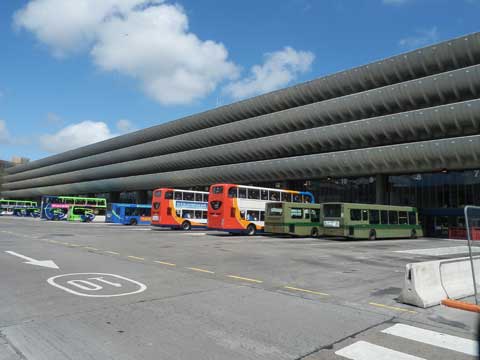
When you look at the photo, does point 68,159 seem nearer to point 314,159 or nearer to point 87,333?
point 314,159

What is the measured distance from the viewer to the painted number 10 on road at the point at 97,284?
8.31 m

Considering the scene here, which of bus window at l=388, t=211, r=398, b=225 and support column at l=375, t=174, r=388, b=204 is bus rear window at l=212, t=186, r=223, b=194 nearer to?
bus window at l=388, t=211, r=398, b=225

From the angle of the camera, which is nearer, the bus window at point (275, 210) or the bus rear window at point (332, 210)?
the bus rear window at point (332, 210)

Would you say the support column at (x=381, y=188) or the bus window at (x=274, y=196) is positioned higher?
the support column at (x=381, y=188)

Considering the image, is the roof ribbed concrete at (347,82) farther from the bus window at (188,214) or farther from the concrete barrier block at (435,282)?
the concrete barrier block at (435,282)

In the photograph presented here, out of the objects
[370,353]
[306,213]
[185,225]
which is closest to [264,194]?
[306,213]

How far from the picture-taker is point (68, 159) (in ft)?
335

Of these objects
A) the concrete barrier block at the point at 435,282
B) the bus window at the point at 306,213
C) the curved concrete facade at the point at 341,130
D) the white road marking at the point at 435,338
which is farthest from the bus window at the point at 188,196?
the white road marking at the point at 435,338

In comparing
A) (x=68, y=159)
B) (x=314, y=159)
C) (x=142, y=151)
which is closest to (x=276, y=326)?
(x=314, y=159)

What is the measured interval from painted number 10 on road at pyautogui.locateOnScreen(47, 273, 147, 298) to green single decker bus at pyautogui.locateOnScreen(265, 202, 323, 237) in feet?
66.3

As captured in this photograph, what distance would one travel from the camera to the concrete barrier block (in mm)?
7949

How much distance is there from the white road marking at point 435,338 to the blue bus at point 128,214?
46.3 meters

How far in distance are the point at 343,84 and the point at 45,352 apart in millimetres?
47651

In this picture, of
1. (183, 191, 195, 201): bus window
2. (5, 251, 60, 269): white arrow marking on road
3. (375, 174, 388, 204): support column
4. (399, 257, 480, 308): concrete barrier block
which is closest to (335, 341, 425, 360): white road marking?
(399, 257, 480, 308): concrete barrier block
